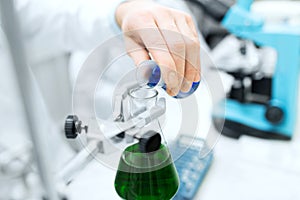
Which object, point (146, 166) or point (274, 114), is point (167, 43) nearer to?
point (146, 166)

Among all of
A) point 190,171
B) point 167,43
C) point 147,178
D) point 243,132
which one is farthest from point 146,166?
point 243,132

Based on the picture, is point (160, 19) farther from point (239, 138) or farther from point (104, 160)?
Answer: point (239, 138)

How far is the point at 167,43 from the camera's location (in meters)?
0.33

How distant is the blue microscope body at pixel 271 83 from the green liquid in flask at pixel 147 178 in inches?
15.7

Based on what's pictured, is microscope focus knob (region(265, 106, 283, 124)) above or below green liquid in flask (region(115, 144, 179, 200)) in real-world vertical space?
below

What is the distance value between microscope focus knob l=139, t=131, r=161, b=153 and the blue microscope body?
1.46 feet

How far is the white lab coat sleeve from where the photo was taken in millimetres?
610

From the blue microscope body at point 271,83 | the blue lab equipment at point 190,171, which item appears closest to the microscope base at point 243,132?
the blue microscope body at point 271,83

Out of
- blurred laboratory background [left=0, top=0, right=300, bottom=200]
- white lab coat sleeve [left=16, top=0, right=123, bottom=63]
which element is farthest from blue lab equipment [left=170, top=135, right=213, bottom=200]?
white lab coat sleeve [left=16, top=0, right=123, bottom=63]

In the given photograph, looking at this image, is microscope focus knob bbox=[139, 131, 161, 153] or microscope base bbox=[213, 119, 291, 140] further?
microscope base bbox=[213, 119, 291, 140]

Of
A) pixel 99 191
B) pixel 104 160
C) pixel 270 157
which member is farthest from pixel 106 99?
pixel 270 157

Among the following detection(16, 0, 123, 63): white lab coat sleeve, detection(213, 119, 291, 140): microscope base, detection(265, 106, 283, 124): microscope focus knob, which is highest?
detection(16, 0, 123, 63): white lab coat sleeve

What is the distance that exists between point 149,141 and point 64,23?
53 centimetres

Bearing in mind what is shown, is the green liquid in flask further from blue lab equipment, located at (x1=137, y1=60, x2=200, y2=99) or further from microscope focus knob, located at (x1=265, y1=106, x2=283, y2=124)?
microscope focus knob, located at (x1=265, y1=106, x2=283, y2=124)
